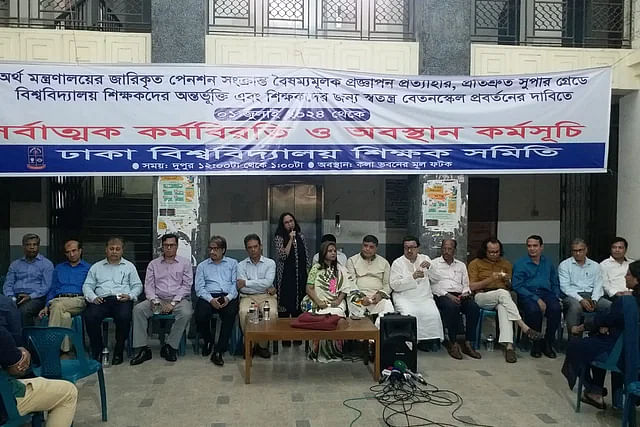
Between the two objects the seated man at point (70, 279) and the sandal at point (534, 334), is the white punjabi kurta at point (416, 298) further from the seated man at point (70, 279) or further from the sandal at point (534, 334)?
the seated man at point (70, 279)

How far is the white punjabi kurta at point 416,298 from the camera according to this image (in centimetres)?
620

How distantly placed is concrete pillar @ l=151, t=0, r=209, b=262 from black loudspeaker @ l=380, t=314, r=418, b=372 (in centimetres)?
262

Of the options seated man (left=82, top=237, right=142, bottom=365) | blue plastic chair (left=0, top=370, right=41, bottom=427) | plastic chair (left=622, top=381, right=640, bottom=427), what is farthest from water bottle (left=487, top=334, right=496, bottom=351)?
blue plastic chair (left=0, top=370, right=41, bottom=427)

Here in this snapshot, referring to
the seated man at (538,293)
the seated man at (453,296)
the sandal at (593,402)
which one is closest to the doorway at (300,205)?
the seated man at (453,296)

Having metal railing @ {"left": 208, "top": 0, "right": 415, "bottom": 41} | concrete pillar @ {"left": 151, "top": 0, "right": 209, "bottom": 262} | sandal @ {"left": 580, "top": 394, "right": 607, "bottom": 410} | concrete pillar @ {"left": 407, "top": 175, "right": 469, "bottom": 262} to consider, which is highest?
metal railing @ {"left": 208, "top": 0, "right": 415, "bottom": 41}

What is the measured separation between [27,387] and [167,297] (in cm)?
280

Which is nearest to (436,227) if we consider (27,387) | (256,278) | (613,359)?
(256,278)

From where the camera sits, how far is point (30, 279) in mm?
6223

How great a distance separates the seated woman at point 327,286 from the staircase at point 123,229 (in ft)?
13.5

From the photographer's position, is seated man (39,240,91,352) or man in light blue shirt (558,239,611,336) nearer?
seated man (39,240,91,352)

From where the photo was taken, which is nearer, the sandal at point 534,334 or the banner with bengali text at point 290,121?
the sandal at point 534,334

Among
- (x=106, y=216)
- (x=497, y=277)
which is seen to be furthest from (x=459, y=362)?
(x=106, y=216)

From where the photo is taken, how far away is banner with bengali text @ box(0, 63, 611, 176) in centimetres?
629

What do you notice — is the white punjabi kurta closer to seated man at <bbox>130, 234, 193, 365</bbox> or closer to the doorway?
seated man at <bbox>130, 234, 193, 365</bbox>
